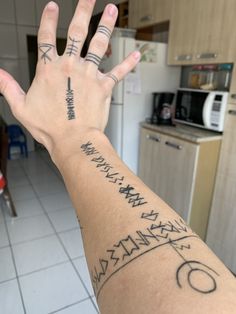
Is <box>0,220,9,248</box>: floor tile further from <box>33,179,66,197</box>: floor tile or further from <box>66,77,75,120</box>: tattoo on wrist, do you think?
<box>66,77,75,120</box>: tattoo on wrist

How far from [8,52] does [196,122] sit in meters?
3.30

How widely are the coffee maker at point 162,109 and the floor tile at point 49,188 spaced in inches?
56.4

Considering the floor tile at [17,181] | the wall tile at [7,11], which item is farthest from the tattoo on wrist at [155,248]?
the wall tile at [7,11]

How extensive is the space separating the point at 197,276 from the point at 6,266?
173cm

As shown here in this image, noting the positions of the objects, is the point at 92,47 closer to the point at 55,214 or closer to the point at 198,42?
the point at 198,42

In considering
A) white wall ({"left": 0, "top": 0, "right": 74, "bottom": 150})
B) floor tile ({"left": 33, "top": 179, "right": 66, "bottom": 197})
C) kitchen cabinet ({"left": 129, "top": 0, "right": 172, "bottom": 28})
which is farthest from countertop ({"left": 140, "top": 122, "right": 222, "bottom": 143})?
white wall ({"left": 0, "top": 0, "right": 74, "bottom": 150})

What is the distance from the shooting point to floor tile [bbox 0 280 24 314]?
1329 mm

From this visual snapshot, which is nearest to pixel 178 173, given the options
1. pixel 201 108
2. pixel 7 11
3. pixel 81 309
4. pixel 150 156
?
pixel 150 156

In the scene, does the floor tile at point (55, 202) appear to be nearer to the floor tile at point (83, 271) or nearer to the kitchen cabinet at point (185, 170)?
the floor tile at point (83, 271)

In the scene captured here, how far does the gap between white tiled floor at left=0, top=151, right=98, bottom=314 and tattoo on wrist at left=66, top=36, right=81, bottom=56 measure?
1.38 metres

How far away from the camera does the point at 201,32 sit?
1605 mm

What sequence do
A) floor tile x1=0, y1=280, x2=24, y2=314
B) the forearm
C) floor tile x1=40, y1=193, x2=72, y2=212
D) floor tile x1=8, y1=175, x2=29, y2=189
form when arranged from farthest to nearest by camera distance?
floor tile x1=8, y1=175, x2=29, y2=189 → floor tile x1=40, y1=193, x2=72, y2=212 → floor tile x1=0, y1=280, x2=24, y2=314 → the forearm

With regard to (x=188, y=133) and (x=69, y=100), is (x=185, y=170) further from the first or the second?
(x=69, y=100)

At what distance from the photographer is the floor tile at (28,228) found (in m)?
1.96
